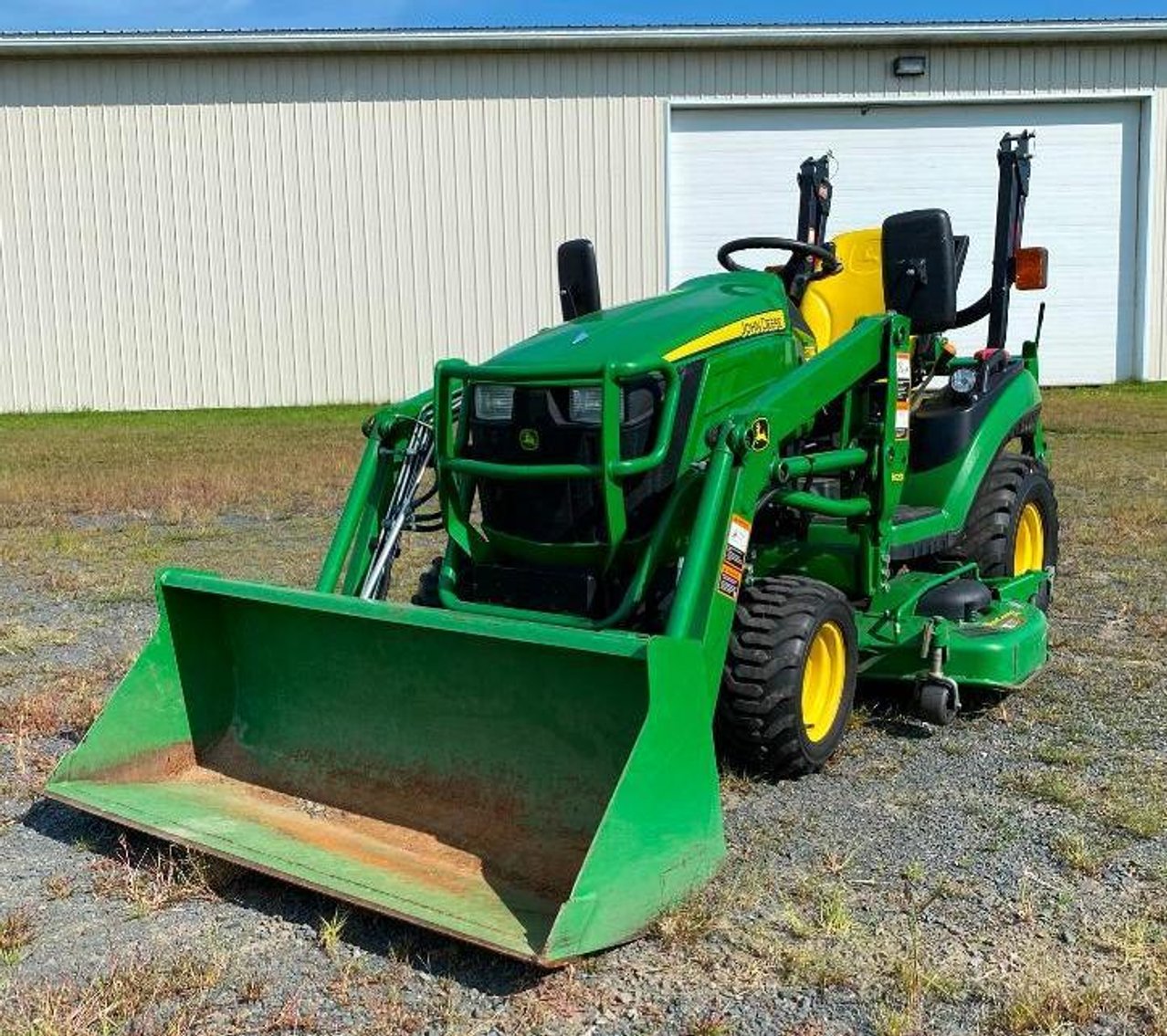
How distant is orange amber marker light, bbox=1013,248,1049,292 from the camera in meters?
5.64

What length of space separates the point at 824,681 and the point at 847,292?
201 centimetres

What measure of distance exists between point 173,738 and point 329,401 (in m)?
14.4

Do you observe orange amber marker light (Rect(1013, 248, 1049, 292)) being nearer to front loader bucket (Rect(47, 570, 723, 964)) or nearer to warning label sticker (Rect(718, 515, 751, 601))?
warning label sticker (Rect(718, 515, 751, 601))

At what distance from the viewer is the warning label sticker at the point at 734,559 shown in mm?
3512

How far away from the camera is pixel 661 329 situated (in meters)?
4.02

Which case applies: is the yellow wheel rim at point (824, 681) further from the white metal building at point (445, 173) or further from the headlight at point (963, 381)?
the white metal building at point (445, 173)

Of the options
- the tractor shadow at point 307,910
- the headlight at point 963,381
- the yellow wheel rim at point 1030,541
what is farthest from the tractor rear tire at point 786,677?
the yellow wheel rim at point 1030,541

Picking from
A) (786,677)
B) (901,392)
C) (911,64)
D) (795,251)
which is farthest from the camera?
(911,64)

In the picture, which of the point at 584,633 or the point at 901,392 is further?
the point at 901,392

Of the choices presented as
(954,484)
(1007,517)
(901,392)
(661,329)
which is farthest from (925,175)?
(661,329)

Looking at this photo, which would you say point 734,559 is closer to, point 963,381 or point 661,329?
point 661,329

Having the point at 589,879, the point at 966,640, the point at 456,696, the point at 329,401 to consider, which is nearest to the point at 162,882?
the point at 456,696

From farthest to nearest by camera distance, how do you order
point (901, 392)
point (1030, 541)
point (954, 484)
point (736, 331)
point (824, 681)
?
1. point (1030, 541)
2. point (954, 484)
3. point (901, 392)
4. point (736, 331)
5. point (824, 681)

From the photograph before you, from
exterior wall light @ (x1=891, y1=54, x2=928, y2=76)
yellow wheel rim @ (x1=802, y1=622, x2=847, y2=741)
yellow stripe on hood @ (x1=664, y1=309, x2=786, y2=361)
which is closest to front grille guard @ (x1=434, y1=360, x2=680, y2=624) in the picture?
yellow stripe on hood @ (x1=664, y1=309, x2=786, y2=361)
